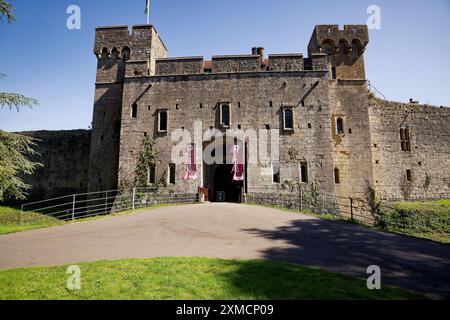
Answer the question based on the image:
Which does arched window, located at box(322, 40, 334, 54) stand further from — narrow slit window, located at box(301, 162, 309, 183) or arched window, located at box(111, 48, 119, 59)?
arched window, located at box(111, 48, 119, 59)

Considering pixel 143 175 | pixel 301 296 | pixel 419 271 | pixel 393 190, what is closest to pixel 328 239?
pixel 419 271

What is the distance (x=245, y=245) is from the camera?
26.9 ft

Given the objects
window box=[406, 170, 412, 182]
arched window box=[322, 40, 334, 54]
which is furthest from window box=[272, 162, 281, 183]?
window box=[406, 170, 412, 182]

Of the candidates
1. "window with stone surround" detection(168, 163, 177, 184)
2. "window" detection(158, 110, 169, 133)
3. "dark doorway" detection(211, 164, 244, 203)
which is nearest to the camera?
"window with stone surround" detection(168, 163, 177, 184)

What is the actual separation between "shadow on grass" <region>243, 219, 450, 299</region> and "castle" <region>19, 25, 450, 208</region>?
9390mm

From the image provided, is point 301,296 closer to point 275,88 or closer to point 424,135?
point 275,88

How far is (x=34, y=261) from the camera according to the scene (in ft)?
23.5

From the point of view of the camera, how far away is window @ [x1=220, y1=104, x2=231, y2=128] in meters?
20.0

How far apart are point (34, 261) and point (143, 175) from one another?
1283cm

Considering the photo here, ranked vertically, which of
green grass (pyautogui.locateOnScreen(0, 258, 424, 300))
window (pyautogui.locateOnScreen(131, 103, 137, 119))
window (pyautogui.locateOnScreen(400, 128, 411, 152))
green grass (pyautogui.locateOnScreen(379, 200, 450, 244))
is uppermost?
window (pyautogui.locateOnScreen(131, 103, 137, 119))

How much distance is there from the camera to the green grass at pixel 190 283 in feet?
15.6

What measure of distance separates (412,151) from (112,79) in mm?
25444

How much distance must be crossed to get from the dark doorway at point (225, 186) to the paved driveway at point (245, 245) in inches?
355

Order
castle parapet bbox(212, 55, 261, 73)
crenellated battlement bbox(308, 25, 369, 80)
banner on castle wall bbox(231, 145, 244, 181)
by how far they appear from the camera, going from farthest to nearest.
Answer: crenellated battlement bbox(308, 25, 369, 80), castle parapet bbox(212, 55, 261, 73), banner on castle wall bbox(231, 145, 244, 181)
